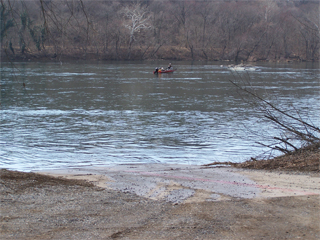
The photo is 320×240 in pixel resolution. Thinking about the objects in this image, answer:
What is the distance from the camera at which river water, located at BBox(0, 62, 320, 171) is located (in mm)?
12506

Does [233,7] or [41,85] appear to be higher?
[233,7]

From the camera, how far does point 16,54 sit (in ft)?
219

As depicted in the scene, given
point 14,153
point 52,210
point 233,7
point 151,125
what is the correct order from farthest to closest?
point 233,7 < point 151,125 < point 14,153 < point 52,210

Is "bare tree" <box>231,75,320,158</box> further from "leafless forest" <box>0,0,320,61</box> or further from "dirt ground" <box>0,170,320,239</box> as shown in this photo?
"leafless forest" <box>0,0,320,61</box>

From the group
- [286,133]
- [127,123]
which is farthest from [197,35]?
[286,133]

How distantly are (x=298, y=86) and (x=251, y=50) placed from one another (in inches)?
1863

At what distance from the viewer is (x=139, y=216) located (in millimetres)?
5172

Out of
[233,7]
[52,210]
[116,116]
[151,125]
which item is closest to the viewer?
[52,210]

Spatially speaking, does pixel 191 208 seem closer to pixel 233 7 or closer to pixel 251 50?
pixel 251 50

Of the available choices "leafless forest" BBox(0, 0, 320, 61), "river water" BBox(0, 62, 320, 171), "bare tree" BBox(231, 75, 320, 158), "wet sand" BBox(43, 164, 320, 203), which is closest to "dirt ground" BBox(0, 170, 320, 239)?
"wet sand" BBox(43, 164, 320, 203)

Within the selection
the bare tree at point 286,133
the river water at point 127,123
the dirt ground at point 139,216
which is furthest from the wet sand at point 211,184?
the river water at point 127,123

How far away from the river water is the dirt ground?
193 centimetres

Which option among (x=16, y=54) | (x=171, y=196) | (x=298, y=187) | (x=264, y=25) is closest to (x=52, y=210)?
(x=171, y=196)

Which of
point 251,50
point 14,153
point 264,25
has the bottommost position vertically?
point 14,153
